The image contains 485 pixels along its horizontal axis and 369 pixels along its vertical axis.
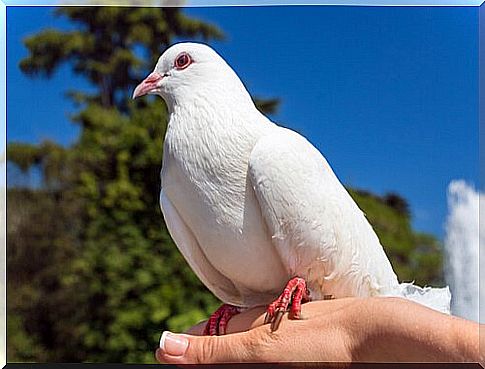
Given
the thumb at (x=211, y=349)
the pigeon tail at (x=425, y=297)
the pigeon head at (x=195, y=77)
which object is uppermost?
the pigeon head at (x=195, y=77)

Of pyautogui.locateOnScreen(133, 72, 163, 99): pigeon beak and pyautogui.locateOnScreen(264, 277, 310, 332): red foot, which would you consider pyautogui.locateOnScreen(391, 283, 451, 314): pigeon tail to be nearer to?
pyautogui.locateOnScreen(264, 277, 310, 332): red foot

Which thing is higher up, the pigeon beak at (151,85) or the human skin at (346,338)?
Answer: the pigeon beak at (151,85)

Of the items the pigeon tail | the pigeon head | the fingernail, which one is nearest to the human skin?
the fingernail

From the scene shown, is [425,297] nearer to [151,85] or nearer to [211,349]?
[211,349]

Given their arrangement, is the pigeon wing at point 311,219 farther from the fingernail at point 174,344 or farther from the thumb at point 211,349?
the fingernail at point 174,344

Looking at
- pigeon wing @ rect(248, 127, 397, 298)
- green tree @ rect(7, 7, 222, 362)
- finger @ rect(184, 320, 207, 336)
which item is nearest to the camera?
pigeon wing @ rect(248, 127, 397, 298)

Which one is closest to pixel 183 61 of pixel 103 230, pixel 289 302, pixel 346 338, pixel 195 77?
pixel 195 77

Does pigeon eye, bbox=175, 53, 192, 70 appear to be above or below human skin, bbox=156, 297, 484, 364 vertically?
above

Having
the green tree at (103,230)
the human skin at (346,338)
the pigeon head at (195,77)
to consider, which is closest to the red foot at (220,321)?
the human skin at (346,338)
